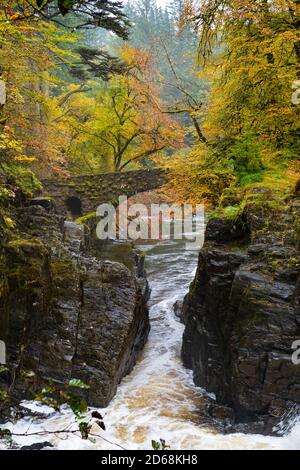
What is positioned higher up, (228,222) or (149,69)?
(149,69)

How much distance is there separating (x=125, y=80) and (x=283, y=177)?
47.0 ft

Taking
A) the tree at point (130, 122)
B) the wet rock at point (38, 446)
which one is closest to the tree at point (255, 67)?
the wet rock at point (38, 446)

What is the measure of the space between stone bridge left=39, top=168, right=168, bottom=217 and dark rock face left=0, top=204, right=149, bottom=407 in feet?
29.9

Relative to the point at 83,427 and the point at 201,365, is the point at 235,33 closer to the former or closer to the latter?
the point at 201,365

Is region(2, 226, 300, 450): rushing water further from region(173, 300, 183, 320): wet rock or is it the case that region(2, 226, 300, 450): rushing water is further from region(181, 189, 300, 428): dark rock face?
region(181, 189, 300, 428): dark rock face

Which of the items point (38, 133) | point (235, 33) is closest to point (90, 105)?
point (38, 133)

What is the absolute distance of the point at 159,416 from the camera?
24.7 ft

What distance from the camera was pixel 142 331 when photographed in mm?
10883

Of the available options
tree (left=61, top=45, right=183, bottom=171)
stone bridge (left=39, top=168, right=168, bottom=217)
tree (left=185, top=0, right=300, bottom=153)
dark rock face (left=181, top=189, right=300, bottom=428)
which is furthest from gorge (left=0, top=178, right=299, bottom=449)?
tree (left=61, top=45, right=183, bottom=171)

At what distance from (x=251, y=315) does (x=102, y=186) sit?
535 inches

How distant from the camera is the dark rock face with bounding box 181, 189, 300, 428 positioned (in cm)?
640

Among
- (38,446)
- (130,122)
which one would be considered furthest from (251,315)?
(130,122)
